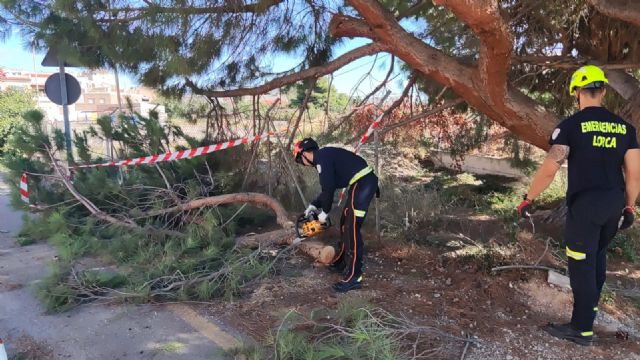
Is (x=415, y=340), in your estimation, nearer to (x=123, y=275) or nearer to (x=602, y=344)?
(x=602, y=344)

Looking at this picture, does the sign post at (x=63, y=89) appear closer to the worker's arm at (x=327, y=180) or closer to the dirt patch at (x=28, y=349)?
the dirt patch at (x=28, y=349)

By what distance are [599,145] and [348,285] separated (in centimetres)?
233

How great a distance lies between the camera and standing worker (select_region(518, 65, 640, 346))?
9.75 ft

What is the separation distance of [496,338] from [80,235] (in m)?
4.79

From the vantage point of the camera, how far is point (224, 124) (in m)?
6.83

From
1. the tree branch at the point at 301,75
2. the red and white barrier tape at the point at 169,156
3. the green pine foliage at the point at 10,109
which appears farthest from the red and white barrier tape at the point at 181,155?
the green pine foliage at the point at 10,109

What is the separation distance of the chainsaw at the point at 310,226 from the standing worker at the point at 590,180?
6.39 ft

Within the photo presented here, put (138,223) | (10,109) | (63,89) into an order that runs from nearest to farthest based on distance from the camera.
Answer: (138,223)
(63,89)
(10,109)

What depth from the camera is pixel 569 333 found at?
10.4 feet

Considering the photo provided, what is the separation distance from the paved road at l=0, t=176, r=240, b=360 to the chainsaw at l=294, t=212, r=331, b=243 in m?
1.26

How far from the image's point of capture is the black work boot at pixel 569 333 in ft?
10.2

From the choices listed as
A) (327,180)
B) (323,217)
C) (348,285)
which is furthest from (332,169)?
(348,285)

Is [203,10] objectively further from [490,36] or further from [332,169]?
[490,36]

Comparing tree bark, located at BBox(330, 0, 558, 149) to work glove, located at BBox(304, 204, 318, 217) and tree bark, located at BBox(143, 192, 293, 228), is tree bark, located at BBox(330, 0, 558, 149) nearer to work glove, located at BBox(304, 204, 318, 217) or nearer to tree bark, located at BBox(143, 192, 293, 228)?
work glove, located at BBox(304, 204, 318, 217)
